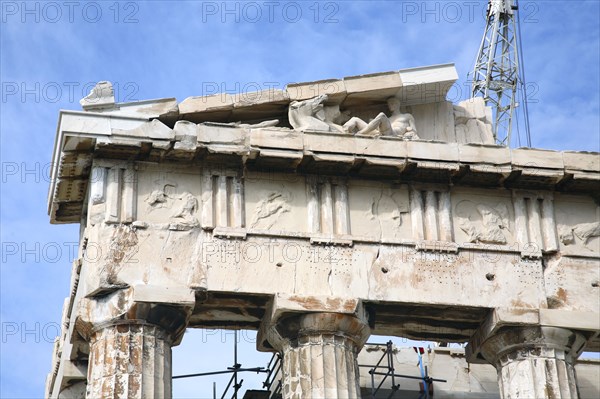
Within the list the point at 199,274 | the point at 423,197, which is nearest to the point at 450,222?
the point at 423,197

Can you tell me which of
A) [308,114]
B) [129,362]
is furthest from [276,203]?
[129,362]

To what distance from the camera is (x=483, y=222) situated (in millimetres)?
21172

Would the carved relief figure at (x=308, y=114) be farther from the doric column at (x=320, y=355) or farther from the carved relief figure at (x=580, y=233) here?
the carved relief figure at (x=580, y=233)

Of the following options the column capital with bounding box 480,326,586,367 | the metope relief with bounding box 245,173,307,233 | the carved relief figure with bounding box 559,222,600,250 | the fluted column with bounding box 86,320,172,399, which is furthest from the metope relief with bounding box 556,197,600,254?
the fluted column with bounding box 86,320,172,399

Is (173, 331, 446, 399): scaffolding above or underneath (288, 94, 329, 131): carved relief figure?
→ underneath

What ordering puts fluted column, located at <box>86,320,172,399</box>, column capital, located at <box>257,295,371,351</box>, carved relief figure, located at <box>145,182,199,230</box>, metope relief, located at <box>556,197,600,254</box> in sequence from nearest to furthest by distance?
fluted column, located at <box>86,320,172,399</box> → column capital, located at <box>257,295,371,351</box> → carved relief figure, located at <box>145,182,199,230</box> → metope relief, located at <box>556,197,600,254</box>

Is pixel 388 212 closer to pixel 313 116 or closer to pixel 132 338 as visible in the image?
pixel 313 116

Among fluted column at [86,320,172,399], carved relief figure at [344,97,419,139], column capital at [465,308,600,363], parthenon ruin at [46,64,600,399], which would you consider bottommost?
fluted column at [86,320,172,399]

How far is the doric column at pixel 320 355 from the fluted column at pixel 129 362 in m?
1.72

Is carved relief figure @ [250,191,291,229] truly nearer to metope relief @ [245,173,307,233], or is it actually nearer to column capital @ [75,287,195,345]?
metope relief @ [245,173,307,233]

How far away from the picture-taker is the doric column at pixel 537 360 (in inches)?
796

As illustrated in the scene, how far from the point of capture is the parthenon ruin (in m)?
19.6

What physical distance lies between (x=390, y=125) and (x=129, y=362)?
5455 millimetres

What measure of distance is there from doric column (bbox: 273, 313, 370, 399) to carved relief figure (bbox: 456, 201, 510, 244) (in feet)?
7.37
